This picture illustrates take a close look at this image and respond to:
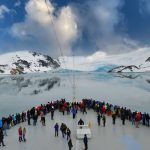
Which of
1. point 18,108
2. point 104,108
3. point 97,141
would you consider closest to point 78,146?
point 97,141

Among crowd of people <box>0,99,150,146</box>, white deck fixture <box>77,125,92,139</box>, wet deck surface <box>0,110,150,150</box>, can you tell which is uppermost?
crowd of people <box>0,99,150,146</box>

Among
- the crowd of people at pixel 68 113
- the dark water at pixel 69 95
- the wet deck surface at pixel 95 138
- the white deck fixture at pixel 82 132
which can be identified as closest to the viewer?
the wet deck surface at pixel 95 138

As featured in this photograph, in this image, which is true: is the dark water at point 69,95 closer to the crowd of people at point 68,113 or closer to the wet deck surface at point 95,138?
the crowd of people at point 68,113

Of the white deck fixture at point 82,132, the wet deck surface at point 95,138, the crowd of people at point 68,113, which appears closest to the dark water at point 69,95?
the crowd of people at point 68,113

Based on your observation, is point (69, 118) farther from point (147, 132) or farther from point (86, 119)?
point (147, 132)

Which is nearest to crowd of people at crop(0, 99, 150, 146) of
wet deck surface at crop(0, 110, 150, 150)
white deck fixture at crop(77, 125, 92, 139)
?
wet deck surface at crop(0, 110, 150, 150)

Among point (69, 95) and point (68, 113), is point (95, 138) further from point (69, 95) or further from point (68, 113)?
point (69, 95)

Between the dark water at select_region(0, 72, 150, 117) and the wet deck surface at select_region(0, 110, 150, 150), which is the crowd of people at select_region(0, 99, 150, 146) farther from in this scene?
the dark water at select_region(0, 72, 150, 117)

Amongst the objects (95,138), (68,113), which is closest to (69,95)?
(68,113)

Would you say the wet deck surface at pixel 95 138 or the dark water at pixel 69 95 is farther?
the dark water at pixel 69 95
